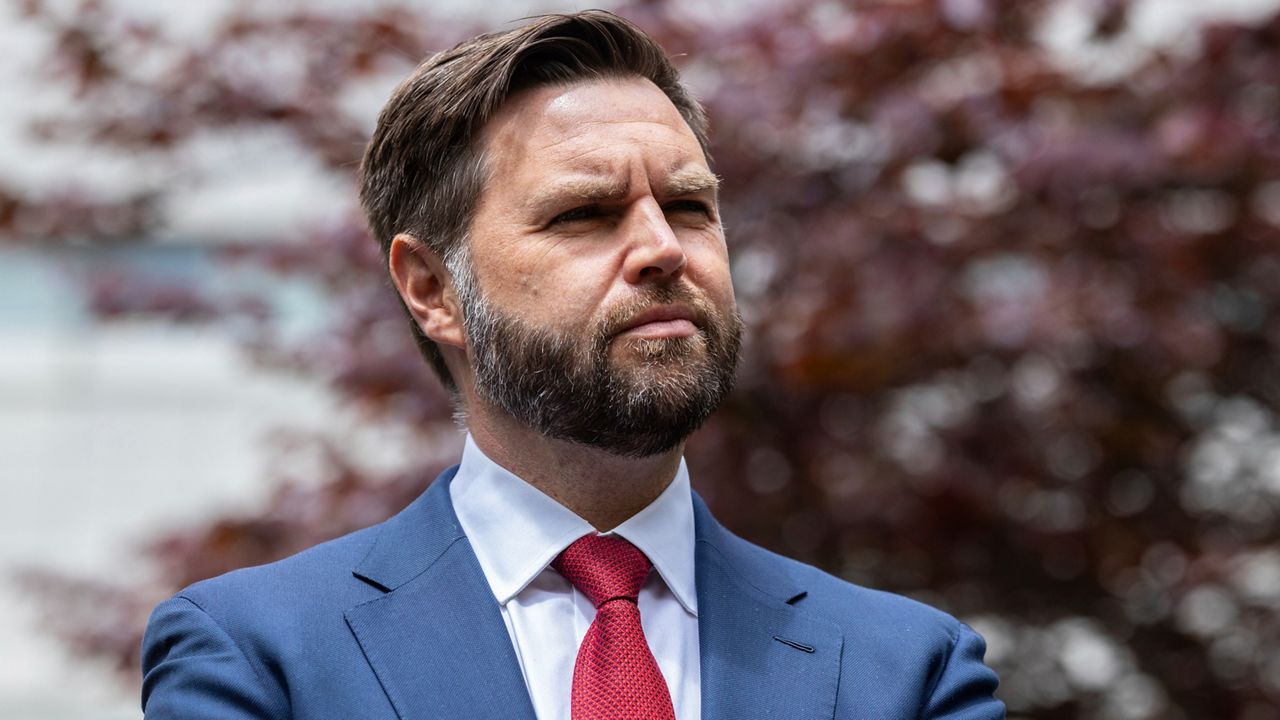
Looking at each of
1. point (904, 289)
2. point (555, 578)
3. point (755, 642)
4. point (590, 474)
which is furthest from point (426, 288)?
point (904, 289)

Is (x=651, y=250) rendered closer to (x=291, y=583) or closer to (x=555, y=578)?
(x=555, y=578)

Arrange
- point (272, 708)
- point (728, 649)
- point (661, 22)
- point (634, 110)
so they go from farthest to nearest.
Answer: point (661, 22) < point (634, 110) < point (728, 649) < point (272, 708)

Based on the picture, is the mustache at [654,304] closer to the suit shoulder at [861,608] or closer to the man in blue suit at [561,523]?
the man in blue suit at [561,523]

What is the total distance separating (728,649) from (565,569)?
297 mm

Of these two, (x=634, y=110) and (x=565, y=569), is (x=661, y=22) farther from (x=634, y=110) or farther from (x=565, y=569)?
(x=565, y=569)

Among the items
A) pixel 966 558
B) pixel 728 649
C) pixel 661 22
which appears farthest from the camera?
pixel 966 558

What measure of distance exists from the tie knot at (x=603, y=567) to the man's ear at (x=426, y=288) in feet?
1.48

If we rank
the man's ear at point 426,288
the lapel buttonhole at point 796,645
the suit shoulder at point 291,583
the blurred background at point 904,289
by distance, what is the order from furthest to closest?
the blurred background at point 904,289
the man's ear at point 426,288
the lapel buttonhole at point 796,645
the suit shoulder at point 291,583

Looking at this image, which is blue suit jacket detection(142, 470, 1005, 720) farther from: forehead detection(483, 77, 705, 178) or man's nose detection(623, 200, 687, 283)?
forehead detection(483, 77, 705, 178)

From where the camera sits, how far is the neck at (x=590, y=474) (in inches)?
102

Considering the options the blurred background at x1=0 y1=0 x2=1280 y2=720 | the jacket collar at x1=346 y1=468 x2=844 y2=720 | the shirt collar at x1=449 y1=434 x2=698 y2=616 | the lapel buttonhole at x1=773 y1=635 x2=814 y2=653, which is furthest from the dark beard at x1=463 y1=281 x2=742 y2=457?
the blurred background at x1=0 y1=0 x2=1280 y2=720

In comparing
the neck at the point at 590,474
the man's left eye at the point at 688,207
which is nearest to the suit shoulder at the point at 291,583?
the neck at the point at 590,474

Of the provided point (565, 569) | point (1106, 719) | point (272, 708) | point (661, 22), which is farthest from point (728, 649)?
point (1106, 719)

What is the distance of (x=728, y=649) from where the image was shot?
246cm
